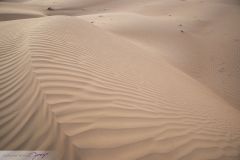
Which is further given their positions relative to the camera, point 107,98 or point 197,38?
point 197,38

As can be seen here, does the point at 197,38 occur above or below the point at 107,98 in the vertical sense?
above

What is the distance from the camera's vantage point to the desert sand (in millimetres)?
2342

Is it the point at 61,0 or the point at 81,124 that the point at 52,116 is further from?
the point at 61,0

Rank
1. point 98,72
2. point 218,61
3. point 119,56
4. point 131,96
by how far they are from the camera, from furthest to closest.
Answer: point 218,61 < point 119,56 < point 98,72 < point 131,96

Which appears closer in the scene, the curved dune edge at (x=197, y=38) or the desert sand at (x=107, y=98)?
the desert sand at (x=107, y=98)

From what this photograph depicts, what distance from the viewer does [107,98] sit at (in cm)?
301

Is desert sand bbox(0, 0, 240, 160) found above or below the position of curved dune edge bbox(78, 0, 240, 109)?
below

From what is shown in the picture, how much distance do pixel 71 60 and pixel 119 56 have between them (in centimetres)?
146

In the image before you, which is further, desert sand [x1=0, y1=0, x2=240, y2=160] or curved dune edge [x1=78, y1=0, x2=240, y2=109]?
curved dune edge [x1=78, y1=0, x2=240, y2=109]

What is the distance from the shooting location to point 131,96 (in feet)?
10.9

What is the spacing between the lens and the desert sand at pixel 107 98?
234cm

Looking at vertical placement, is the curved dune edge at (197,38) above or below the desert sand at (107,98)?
above

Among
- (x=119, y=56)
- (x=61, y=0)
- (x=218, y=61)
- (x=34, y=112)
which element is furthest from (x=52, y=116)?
(x=61, y=0)

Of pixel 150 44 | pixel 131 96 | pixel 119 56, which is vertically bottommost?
pixel 131 96
